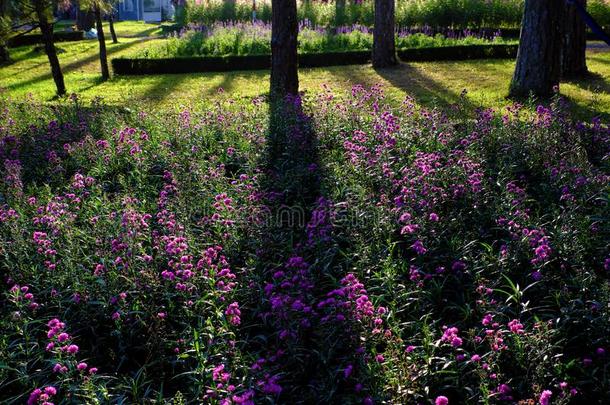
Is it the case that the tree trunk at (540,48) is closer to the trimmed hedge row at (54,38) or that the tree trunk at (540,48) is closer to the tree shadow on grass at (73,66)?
the tree shadow on grass at (73,66)

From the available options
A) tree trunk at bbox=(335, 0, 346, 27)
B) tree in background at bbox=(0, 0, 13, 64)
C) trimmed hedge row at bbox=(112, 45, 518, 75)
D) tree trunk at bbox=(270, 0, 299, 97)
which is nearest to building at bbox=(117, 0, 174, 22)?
tree trunk at bbox=(335, 0, 346, 27)

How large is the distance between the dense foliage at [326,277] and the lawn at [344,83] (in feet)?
15.8

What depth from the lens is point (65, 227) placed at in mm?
4711

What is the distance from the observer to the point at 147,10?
39.1 metres

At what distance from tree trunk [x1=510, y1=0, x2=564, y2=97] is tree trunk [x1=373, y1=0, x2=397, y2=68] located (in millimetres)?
5459

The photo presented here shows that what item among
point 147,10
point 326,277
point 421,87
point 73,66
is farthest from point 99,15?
point 147,10

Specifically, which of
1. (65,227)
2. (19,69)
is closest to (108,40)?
(19,69)

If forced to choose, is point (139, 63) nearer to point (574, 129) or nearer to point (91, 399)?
point (574, 129)

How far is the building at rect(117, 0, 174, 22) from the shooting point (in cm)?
3888

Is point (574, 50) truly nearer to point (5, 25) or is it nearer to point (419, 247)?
point (419, 247)

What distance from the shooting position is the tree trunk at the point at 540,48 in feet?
31.9

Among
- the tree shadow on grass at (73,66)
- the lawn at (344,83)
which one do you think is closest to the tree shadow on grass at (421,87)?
the lawn at (344,83)

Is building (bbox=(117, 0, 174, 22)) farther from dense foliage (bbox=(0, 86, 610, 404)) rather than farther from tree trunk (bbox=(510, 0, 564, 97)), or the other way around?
dense foliage (bbox=(0, 86, 610, 404))

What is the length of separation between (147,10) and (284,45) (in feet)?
103
